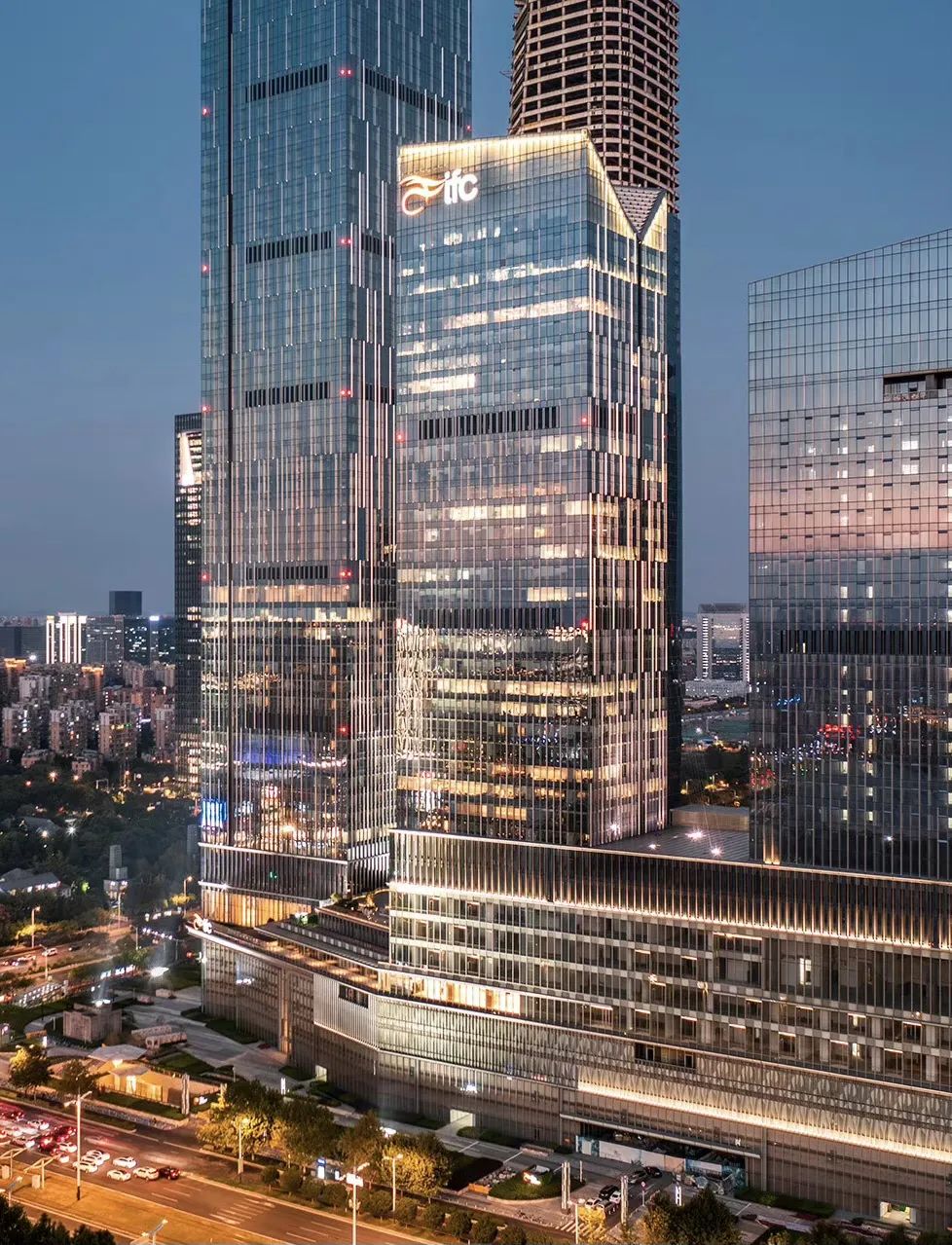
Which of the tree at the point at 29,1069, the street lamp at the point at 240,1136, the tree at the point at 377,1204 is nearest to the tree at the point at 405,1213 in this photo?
the tree at the point at 377,1204

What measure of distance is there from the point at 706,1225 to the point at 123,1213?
50793 millimetres

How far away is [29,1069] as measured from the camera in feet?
475

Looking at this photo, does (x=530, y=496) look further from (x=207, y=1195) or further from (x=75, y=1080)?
(x=75, y=1080)

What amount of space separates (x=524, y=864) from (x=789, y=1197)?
129 feet

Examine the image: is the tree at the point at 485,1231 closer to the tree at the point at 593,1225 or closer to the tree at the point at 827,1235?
the tree at the point at 593,1225

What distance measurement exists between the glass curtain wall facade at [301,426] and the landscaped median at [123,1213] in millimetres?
58948

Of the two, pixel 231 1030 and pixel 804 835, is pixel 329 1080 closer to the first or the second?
pixel 231 1030

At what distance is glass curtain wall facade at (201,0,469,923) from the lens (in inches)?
6949

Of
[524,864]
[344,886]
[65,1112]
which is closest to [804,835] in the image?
[524,864]

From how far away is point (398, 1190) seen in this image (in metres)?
118

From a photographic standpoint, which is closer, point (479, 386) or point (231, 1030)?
point (479, 386)

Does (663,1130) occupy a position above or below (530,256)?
below

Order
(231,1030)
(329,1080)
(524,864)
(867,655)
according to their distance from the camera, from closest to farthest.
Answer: (867,655) < (524,864) < (329,1080) < (231,1030)

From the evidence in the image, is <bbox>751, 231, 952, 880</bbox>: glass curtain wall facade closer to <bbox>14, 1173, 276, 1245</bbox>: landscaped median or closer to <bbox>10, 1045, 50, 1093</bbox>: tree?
<bbox>14, 1173, 276, 1245</bbox>: landscaped median
